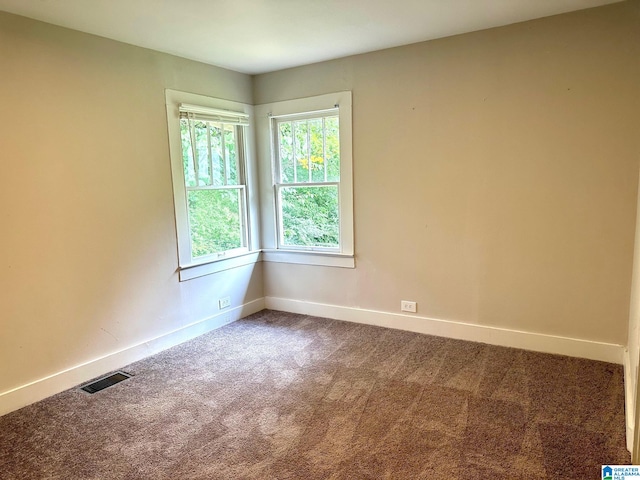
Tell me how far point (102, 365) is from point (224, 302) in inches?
50.9

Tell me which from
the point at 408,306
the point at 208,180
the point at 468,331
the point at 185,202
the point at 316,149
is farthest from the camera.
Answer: the point at 316,149

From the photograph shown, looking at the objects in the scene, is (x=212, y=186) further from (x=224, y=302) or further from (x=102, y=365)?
(x=102, y=365)

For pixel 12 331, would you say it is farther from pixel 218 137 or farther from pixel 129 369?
pixel 218 137

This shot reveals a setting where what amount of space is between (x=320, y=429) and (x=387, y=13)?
2.70 meters

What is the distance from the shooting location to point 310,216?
4.33 m

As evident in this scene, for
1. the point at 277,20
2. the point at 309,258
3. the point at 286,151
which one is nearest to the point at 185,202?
the point at 286,151

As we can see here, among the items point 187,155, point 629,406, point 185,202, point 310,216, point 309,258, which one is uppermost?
point 187,155

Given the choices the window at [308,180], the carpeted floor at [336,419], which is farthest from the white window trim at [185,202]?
the carpeted floor at [336,419]

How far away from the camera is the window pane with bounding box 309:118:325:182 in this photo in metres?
4.12

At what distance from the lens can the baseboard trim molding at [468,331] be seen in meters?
3.07

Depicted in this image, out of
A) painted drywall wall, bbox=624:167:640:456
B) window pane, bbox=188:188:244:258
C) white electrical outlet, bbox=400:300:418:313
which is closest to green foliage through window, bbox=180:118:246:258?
window pane, bbox=188:188:244:258

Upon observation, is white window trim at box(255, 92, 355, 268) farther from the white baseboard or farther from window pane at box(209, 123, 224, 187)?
the white baseboard

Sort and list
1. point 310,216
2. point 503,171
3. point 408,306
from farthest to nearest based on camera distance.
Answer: point 310,216 < point 408,306 < point 503,171

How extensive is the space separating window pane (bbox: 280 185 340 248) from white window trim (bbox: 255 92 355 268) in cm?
9
